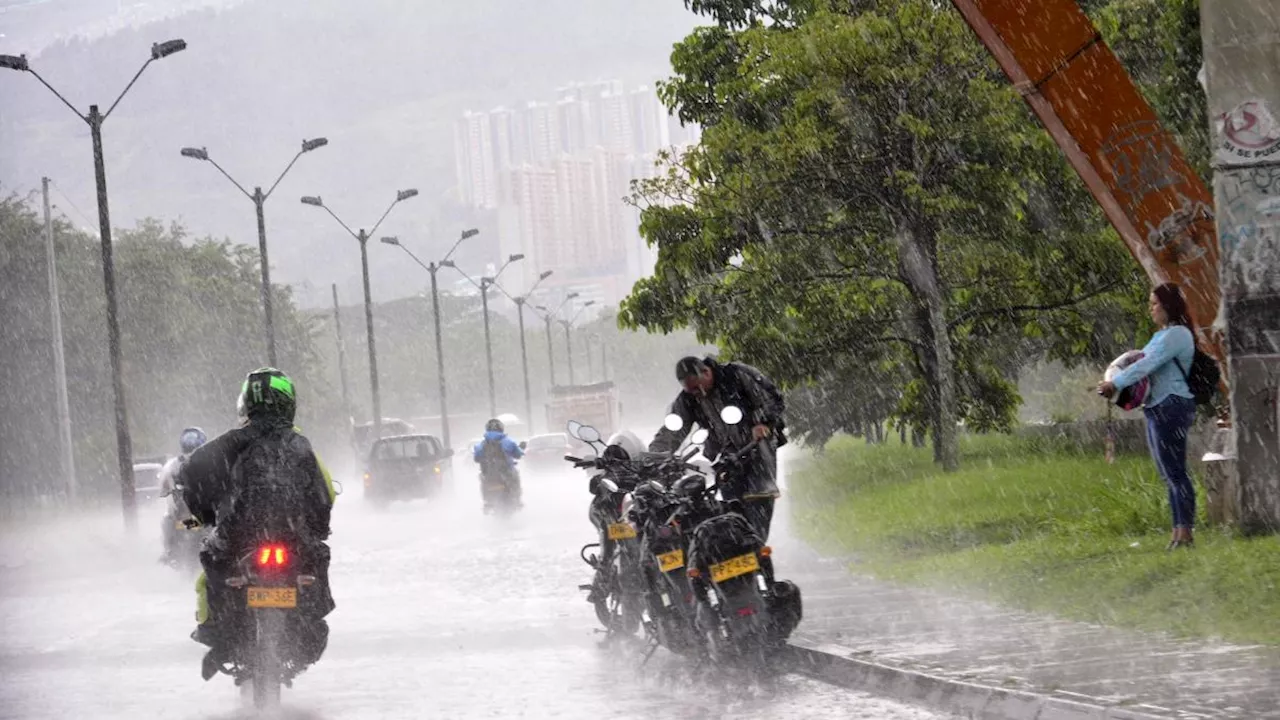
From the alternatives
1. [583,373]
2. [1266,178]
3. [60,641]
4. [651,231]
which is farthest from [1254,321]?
[583,373]

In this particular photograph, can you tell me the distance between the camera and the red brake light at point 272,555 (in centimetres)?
966

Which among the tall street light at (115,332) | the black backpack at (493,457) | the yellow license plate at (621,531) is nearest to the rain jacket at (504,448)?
the black backpack at (493,457)

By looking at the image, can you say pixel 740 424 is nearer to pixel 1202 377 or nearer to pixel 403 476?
pixel 1202 377

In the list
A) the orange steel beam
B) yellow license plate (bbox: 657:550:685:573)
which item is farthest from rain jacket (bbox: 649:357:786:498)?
the orange steel beam

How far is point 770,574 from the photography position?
10.5 metres

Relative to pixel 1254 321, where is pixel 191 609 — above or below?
below

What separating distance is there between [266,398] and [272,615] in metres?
1.05

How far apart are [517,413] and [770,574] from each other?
477 feet

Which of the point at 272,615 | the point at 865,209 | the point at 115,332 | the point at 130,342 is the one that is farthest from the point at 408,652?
the point at 130,342

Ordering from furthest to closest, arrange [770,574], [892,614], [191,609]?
[191,609]
[892,614]
[770,574]

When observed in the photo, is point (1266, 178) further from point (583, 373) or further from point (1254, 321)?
point (583, 373)

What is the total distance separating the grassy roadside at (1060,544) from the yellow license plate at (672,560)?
2222 millimetres

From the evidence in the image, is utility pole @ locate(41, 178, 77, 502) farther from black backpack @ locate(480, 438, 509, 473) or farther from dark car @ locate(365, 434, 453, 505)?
black backpack @ locate(480, 438, 509, 473)

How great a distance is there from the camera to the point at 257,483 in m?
9.84
